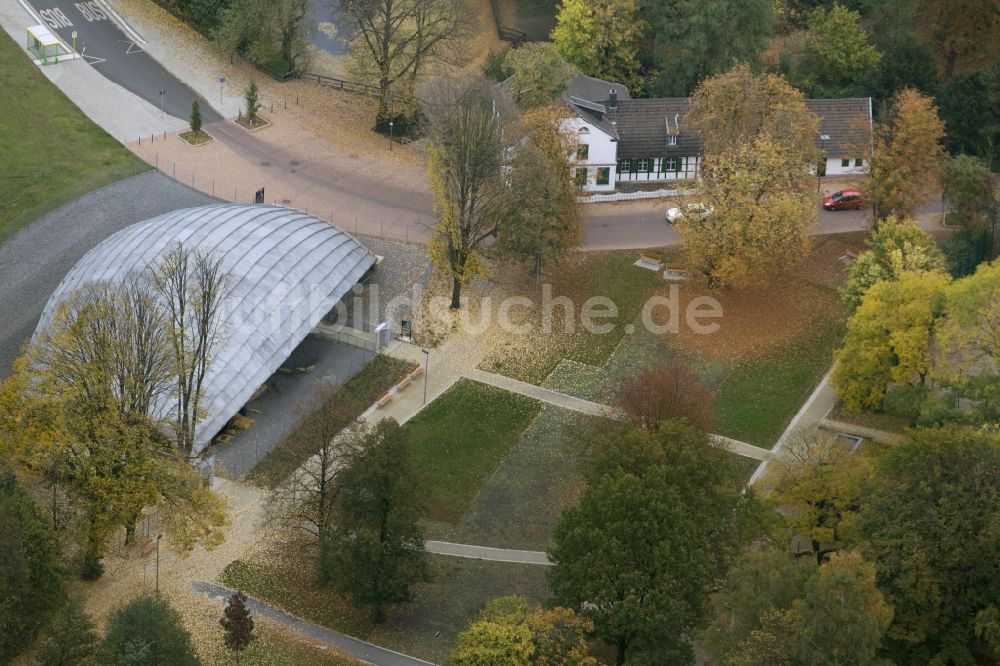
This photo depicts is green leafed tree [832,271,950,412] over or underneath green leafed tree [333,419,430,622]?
over

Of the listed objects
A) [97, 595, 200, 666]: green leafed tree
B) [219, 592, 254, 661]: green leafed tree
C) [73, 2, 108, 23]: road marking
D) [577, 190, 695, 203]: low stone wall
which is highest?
[73, 2, 108, 23]: road marking

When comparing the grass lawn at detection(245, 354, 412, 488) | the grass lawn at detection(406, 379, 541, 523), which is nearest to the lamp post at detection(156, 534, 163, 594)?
the grass lawn at detection(245, 354, 412, 488)

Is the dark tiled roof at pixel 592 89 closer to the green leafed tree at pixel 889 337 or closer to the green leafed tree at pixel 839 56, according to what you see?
the green leafed tree at pixel 839 56

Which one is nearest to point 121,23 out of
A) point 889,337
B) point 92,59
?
point 92,59

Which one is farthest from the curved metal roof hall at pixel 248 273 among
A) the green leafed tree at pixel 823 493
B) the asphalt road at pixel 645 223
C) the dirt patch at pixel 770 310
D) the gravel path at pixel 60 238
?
the green leafed tree at pixel 823 493

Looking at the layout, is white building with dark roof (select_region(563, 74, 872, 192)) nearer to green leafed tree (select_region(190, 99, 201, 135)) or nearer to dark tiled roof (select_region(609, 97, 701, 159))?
dark tiled roof (select_region(609, 97, 701, 159))

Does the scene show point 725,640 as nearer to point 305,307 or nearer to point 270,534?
point 270,534

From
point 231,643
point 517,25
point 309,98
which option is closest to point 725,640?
point 231,643
